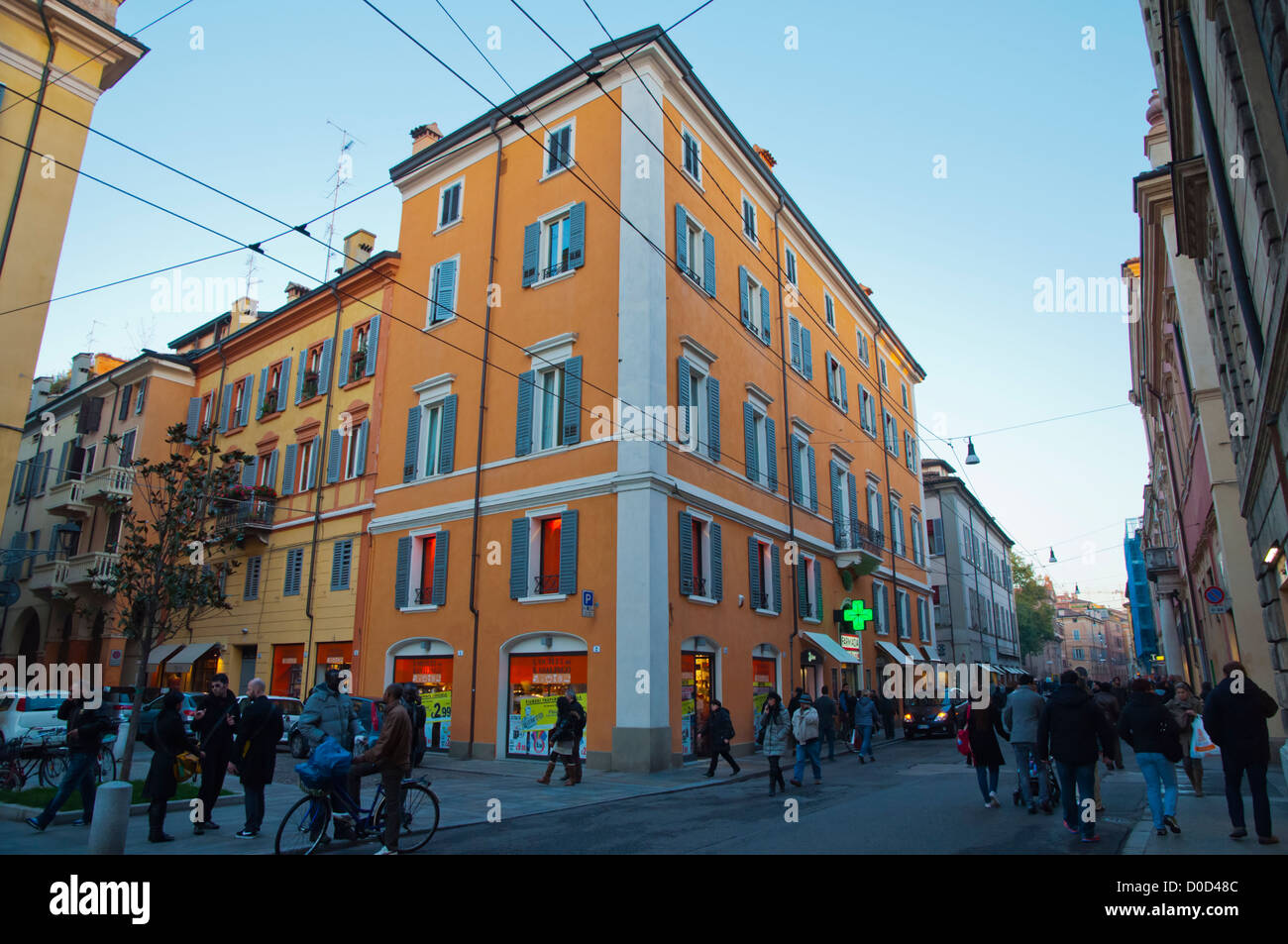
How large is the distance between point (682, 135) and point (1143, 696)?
1766cm

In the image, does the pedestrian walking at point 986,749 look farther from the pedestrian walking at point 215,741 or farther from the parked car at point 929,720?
the parked car at point 929,720

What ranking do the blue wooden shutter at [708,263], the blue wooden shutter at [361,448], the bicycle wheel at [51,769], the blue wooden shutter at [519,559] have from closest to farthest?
the bicycle wheel at [51,769] < the blue wooden shutter at [519,559] < the blue wooden shutter at [708,263] < the blue wooden shutter at [361,448]

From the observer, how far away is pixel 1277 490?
1152cm

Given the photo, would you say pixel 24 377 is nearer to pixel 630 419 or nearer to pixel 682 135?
pixel 630 419

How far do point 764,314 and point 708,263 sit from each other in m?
3.98

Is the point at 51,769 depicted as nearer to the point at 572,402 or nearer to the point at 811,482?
the point at 572,402

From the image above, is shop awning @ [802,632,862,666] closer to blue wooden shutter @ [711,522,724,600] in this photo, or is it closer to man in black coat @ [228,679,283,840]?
blue wooden shutter @ [711,522,724,600]

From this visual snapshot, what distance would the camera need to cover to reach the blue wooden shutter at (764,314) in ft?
81.1

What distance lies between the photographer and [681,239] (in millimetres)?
20406

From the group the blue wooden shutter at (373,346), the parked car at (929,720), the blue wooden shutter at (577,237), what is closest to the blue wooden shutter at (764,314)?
the blue wooden shutter at (577,237)

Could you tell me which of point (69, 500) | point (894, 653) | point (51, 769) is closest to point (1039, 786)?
point (51, 769)

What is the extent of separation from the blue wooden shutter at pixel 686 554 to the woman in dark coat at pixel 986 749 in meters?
8.03

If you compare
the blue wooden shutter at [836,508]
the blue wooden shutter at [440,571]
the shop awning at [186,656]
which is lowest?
the shop awning at [186,656]
